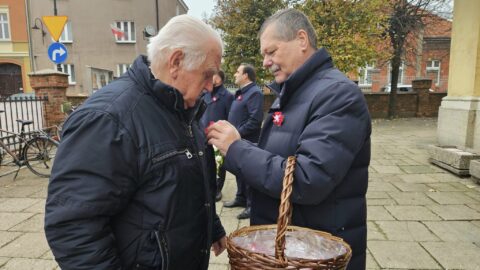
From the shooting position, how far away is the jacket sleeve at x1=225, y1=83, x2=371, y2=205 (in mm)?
1353

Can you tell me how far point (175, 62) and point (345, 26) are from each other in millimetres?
13186

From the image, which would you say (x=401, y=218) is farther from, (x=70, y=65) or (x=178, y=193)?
(x=70, y=65)

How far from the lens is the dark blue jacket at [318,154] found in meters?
1.37

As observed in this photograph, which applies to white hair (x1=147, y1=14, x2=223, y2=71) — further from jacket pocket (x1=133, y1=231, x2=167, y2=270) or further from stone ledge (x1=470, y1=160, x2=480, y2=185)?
stone ledge (x1=470, y1=160, x2=480, y2=185)

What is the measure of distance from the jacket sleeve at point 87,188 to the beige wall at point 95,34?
2359cm

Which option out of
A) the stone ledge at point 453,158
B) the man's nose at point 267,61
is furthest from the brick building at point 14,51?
the man's nose at point 267,61

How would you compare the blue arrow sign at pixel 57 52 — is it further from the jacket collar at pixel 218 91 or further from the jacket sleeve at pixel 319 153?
the jacket sleeve at pixel 319 153

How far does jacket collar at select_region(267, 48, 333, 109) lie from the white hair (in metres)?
0.43

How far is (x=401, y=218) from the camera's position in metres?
4.24

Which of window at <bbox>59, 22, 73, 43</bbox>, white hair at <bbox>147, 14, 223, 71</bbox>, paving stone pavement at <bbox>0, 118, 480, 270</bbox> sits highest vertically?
window at <bbox>59, 22, 73, 43</bbox>

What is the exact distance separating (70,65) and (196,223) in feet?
83.5

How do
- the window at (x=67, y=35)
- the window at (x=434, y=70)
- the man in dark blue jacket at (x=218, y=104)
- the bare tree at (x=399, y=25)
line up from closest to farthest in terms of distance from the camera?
the man in dark blue jacket at (x=218, y=104) → the bare tree at (x=399, y=25) → the window at (x=67, y=35) → the window at (x=434, y=70)

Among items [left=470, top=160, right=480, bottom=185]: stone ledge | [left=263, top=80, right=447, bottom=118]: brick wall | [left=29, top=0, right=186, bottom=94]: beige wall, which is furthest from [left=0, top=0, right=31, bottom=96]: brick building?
[left=470, top=160, right=480, bottom=185]: stone ledge

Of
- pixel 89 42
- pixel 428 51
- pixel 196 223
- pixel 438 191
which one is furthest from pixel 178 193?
pixel 428 51
